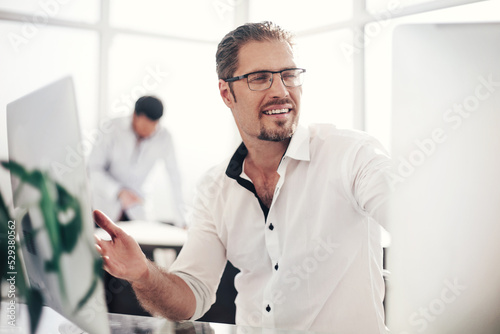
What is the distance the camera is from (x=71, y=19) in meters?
4.16

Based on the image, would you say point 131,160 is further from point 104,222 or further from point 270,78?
point 104,222

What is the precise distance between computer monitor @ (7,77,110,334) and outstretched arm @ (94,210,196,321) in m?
0.23

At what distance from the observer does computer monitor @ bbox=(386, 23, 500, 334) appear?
0.41 meters

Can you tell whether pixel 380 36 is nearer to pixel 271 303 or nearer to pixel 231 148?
pixel 231 148

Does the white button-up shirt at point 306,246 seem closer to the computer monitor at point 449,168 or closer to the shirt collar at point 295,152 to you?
the shirt collar at point 295,152

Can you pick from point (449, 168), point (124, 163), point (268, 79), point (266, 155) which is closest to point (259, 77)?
point (268, 79)

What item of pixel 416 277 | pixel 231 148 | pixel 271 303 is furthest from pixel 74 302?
pixel 231 148

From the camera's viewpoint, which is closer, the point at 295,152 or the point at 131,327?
the point at 131,327

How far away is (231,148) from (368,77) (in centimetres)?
223

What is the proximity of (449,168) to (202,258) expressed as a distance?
869 millimetres

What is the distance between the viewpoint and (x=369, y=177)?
97 centimetres

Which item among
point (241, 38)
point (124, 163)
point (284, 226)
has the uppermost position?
point (241, 38)

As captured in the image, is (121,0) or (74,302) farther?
(121,0)

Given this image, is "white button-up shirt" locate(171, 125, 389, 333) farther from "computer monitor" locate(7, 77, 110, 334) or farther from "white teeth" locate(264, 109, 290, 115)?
"computer monitor" locate(7, 77, 110, 334)
